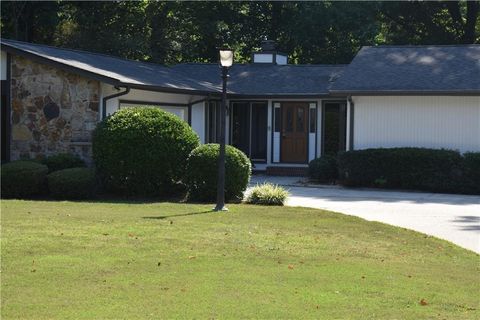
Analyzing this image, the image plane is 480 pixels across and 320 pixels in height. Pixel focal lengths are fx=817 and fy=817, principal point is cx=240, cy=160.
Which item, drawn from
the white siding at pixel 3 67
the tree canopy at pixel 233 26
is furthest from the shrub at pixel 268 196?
the tree canopy at pixel 233 26

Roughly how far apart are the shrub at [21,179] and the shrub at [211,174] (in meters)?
3.29

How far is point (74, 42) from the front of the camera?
35.5m

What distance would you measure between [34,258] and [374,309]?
417cm

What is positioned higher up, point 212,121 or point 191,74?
point 191,74

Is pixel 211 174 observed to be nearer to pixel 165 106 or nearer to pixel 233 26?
pixel 165 106

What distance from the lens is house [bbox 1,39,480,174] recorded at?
2012cm

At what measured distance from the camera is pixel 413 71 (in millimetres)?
23844

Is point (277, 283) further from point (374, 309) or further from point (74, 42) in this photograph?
point (74, 42)

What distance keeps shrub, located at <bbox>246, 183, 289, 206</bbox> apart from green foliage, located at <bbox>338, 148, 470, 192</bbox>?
514cm

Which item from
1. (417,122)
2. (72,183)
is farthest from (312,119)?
(72,183)

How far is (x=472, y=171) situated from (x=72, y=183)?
997 centimetres

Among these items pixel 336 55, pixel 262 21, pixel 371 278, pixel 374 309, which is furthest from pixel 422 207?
pixel 262 21

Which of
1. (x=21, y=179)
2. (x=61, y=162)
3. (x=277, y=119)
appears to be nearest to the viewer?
(x=21, y=179)

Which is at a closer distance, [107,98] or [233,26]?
[107,98]
